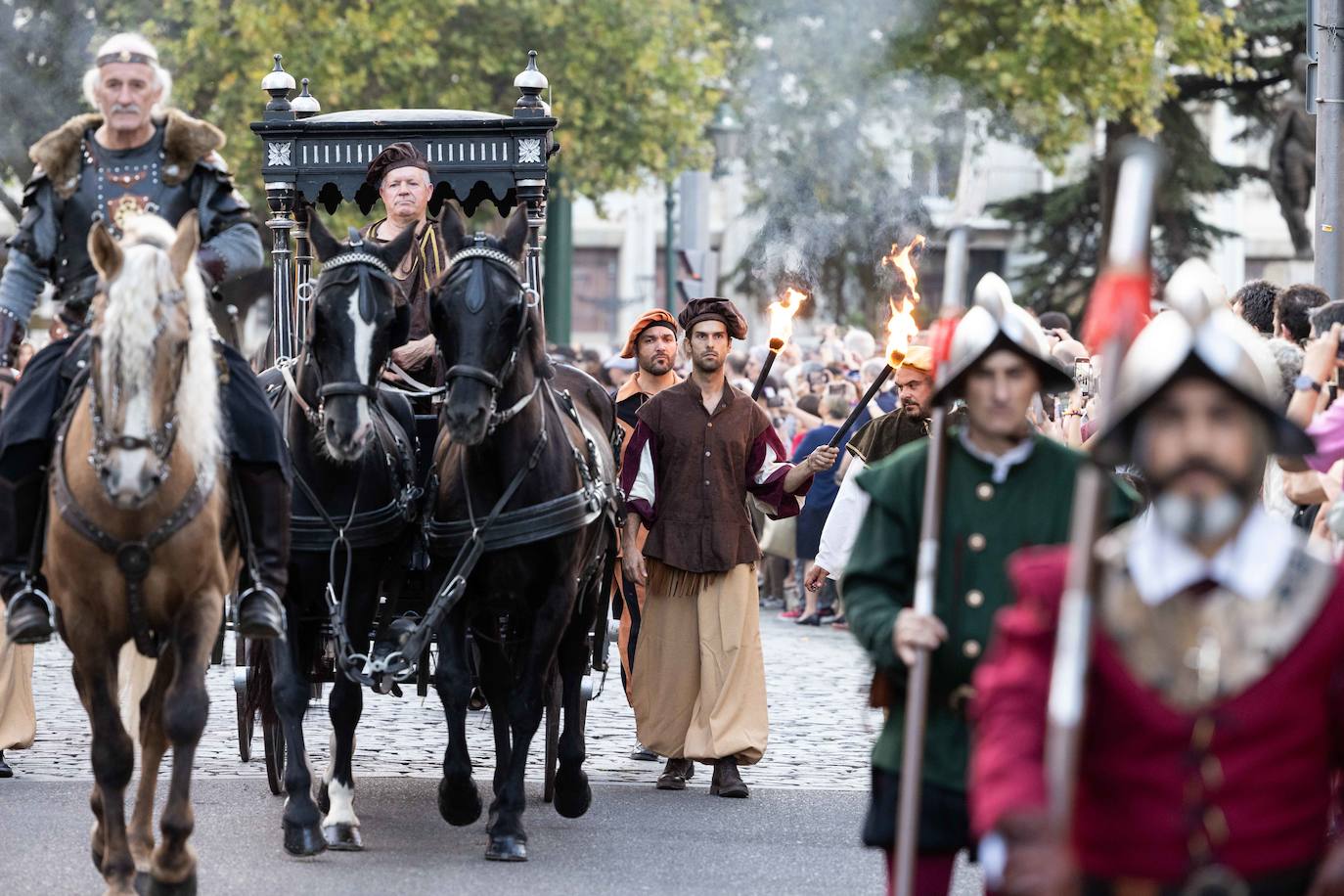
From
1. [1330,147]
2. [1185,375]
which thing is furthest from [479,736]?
[1185,375]

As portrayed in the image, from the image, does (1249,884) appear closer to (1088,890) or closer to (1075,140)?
(1088,890)

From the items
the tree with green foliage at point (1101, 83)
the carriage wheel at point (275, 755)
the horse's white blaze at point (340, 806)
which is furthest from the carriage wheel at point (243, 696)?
the tree with green foliage at point (1101, 83)

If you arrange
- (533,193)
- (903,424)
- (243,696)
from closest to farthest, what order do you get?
(243,696) → (903,424) → (533,193)

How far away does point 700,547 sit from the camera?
34.9 feet

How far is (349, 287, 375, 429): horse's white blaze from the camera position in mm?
8516

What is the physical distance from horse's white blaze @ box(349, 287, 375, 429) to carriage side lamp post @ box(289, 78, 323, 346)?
269 millimetres

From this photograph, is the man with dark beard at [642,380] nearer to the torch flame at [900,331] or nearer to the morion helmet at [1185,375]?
the torch flame at [900,331]

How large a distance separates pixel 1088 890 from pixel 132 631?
4169mm

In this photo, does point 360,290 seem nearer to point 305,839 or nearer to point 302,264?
point 305,839

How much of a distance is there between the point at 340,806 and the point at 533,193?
3.05 metres

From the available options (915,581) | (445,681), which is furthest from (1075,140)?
(915,581)

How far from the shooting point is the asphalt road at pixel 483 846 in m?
8.27

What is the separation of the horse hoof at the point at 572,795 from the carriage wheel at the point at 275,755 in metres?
1.15

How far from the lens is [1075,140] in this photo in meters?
31.5
